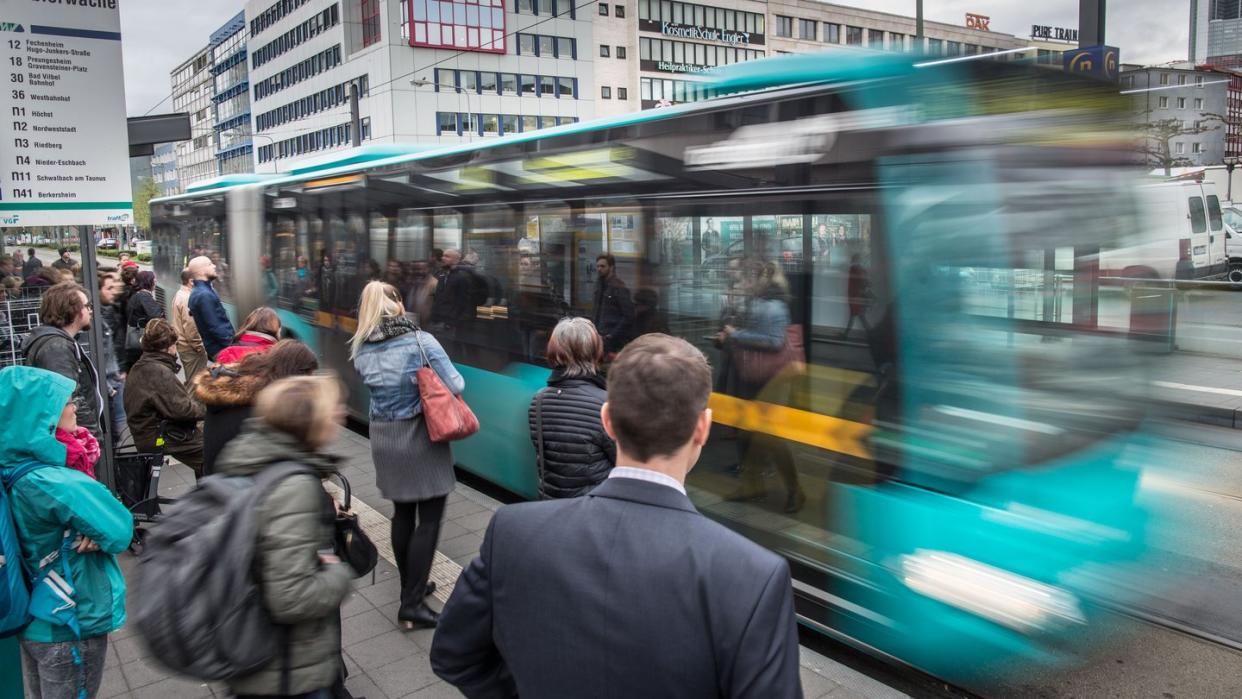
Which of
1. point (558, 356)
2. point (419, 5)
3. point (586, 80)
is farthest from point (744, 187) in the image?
point (586, 80)

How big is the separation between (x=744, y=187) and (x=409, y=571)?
111 inches

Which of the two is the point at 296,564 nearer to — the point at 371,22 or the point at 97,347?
the point at 97,347

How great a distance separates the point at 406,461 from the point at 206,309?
525cm

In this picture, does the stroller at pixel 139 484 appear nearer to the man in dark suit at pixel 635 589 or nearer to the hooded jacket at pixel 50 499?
the hooded jacket at pixel 50 499

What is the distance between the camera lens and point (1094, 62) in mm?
4809

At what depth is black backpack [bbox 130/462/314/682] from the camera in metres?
2.29

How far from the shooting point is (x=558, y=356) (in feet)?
13.8

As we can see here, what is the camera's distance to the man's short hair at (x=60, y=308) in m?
5.51

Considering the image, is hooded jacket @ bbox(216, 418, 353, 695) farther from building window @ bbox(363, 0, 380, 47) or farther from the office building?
the office building

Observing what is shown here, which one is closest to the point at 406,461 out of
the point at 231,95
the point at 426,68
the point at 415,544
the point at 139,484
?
the point at 415,544

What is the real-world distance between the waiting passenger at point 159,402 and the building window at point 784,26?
2901 inches

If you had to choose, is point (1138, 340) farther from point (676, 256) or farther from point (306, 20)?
point (306, 20)

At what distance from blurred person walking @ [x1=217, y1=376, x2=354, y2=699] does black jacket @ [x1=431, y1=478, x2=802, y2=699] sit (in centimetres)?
100

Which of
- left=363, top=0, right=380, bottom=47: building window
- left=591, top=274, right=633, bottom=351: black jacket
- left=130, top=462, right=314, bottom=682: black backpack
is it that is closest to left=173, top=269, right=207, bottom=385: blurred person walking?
left=591, top=274, right=633, bottom=351: black jacket
